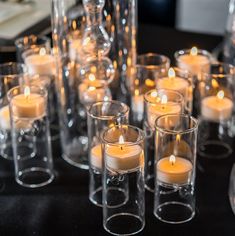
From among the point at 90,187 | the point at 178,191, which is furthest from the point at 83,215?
the point at 178,191

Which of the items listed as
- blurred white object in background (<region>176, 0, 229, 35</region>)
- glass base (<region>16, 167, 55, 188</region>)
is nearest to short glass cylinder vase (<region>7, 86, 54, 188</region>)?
glass base (<region>16, 167, 55, 188</region>)

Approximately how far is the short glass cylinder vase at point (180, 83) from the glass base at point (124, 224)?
8.8 inches

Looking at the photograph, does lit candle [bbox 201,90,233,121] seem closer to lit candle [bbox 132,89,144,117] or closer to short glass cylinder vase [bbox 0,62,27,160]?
lit candle [bbox 132,89,144,117]

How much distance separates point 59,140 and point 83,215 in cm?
27

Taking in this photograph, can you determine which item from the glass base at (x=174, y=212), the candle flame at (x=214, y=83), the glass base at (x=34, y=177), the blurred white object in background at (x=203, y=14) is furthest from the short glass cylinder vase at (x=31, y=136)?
the blurred white object in background at (x=203, y=14)

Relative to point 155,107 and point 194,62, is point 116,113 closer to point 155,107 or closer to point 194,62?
point 155,107

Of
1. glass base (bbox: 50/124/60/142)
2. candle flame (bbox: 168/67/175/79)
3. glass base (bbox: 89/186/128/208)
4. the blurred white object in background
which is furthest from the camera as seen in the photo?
the blurred white object in background

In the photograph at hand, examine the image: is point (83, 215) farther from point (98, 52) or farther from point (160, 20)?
point (160, 20)

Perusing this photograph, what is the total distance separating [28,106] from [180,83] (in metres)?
0.28

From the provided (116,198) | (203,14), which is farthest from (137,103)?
(203,14)

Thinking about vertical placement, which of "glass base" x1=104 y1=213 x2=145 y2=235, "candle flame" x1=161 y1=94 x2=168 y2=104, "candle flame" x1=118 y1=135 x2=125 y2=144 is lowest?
"glass base" x1=104 y1=213 x2=145 y2=235

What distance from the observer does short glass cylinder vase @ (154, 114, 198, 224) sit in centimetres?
89

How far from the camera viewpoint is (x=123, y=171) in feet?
2.83

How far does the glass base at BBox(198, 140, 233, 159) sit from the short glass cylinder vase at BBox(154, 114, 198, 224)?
0.16 m
